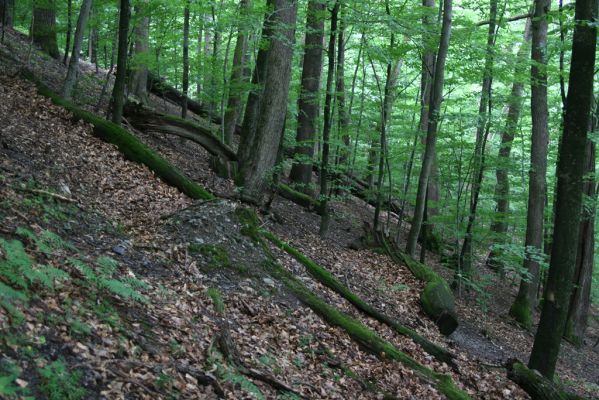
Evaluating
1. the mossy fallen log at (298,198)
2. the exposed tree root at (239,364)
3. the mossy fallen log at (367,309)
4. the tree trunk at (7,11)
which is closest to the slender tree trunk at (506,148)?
the mossy fallen log at (367,309)

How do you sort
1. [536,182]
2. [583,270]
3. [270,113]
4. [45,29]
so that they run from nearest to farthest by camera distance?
1. [270,113]
2. [536,182]
3. [583,270]
4. [45,29]

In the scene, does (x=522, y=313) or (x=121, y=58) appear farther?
(x=522, y=313)

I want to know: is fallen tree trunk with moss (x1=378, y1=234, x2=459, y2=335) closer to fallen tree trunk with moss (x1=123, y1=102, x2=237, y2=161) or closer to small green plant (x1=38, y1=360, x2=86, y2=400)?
fallen tree trunk with moss (x1=123, y1=102, x2=237, y2=161)

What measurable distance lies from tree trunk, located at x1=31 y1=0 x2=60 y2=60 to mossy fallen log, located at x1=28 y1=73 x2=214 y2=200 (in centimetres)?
461

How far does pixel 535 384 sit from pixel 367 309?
8.64ft

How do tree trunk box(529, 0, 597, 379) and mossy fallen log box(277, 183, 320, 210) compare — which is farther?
mossy fallen log box(277, 183, 320, 210)

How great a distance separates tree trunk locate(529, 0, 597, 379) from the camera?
7035 millimetres

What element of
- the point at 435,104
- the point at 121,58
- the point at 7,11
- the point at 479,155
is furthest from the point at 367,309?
the point at 7,11

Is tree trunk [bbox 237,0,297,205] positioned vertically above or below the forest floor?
above

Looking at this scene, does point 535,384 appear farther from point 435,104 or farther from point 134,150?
point 134,150

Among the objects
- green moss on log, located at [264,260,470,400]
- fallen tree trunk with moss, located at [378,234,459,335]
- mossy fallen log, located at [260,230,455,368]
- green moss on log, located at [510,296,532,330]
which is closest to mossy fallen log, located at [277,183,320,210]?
fallen tree trunk with moss, located at [378,234,459,335]

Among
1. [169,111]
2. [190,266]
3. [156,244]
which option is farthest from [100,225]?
[169,111]

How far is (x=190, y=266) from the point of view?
654cm

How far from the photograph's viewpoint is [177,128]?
1230cm
